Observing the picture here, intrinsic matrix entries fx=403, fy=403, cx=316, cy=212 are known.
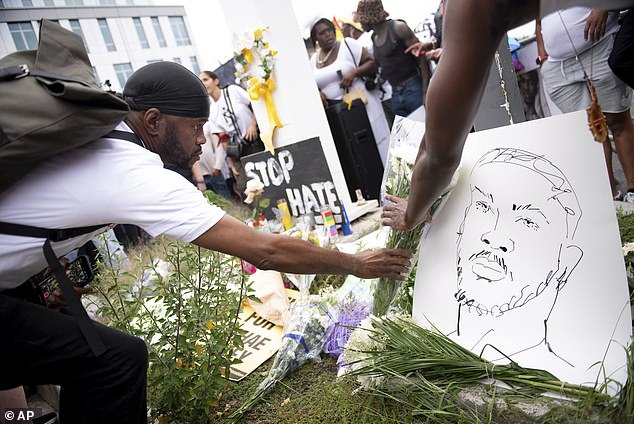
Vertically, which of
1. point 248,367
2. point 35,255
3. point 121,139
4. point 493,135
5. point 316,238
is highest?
point 121,139

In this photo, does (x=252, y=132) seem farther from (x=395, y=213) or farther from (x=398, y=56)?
(x=395, y=213)

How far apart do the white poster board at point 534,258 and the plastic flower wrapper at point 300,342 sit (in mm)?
698

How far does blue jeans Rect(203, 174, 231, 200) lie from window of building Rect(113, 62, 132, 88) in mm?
26263

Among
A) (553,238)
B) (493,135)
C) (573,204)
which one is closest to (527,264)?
(553,238)

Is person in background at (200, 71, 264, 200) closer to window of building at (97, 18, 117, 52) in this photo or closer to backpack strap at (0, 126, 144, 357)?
backpack strap at (0, 126, 144, 357)

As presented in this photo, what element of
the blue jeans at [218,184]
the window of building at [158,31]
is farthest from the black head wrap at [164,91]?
the window of building at [158,31]

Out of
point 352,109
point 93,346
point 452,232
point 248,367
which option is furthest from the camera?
point 352,109

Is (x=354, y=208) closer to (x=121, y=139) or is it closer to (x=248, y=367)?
(x=248, y=367)

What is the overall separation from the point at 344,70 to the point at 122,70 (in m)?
30.0

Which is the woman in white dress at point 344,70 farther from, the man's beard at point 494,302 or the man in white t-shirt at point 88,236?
the man in white t-shirt at point 88,236

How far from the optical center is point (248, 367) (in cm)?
231

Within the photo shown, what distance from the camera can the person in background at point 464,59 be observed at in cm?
83

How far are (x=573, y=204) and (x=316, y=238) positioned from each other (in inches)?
90.0

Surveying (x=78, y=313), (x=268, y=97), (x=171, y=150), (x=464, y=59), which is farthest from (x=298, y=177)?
(x=464, y=59)
